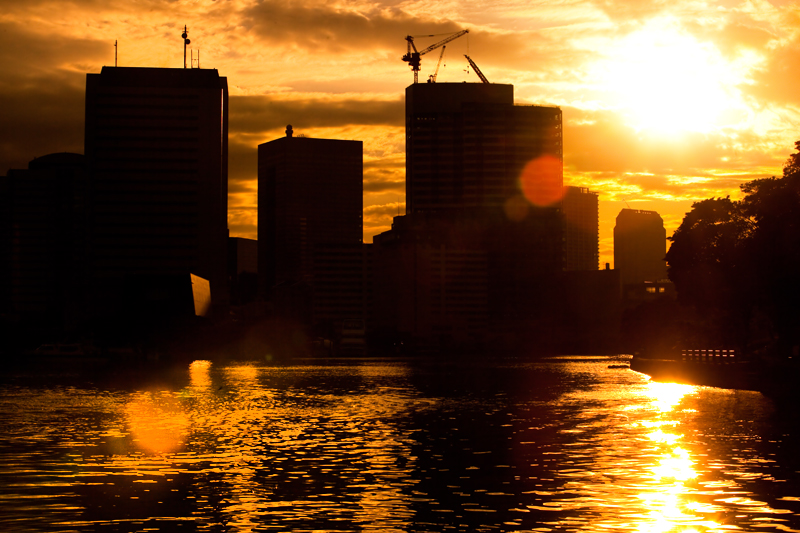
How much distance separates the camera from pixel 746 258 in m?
103

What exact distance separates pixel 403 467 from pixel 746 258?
73.2 metres

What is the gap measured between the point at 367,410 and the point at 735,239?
66.2 meters

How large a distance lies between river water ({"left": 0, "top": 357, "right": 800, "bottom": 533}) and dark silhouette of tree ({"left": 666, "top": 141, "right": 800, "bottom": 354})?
1914 centimetres

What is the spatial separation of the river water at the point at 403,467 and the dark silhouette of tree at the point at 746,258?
19.1 m

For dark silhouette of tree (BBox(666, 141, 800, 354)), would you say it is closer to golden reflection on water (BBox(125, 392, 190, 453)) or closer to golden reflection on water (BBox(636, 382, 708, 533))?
golden reflection on water (BBox(636, 382, 708, 533))

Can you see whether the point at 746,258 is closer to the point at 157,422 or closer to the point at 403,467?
the point at 157,422

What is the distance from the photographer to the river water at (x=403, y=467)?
2836 centimetres

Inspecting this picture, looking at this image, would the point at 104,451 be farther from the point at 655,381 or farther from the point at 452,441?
the point at 655,381

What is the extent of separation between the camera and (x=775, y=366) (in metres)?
99.1

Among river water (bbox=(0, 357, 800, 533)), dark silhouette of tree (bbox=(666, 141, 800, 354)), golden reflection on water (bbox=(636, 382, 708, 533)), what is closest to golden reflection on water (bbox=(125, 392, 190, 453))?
river water (bbox=(0, 357, 800, 533))

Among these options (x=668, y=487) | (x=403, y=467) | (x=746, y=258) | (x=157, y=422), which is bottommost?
(x=157, y=422)

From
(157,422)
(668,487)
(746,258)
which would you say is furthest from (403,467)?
(746,258)

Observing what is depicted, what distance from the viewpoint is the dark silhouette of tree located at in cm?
9319

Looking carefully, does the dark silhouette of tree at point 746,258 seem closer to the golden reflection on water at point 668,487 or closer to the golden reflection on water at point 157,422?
the golden reflection on water at point 668,487
